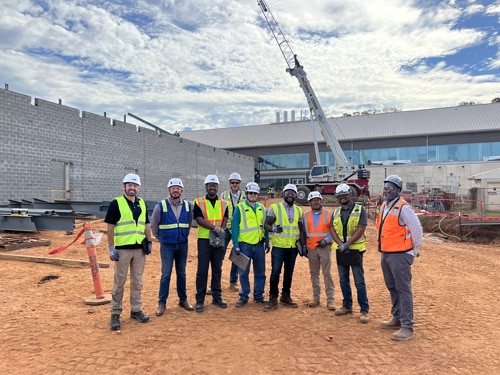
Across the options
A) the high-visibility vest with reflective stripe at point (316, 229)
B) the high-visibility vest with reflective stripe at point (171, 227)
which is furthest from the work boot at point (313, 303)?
the high-visibility vest with reflective stripe at point (171, 227)

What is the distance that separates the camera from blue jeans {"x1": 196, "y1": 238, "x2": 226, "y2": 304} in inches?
215

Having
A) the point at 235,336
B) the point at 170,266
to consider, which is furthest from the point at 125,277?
the point at 235,336

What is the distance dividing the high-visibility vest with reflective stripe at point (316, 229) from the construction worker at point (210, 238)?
1.23 metres

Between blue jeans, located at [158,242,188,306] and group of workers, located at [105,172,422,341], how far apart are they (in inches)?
0.5

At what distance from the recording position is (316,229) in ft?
18.3

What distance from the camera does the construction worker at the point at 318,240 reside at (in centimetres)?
556

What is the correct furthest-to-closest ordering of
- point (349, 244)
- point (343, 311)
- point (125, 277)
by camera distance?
point (343, 311) → point (349, 244) → point (125, 277)

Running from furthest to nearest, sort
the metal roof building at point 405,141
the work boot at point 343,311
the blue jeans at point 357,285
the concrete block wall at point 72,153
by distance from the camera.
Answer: the metal roof building at point 405,141 < the concrete block wall at point 72,153 < the work boot at point 343,311 < the blue jeans at point 357,285

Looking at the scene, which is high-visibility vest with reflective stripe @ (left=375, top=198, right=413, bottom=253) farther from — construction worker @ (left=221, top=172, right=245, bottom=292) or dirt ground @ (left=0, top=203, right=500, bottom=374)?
construction worker @ (left=221, top=172, right=245, bottom=292)

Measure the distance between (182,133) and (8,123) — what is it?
131ft

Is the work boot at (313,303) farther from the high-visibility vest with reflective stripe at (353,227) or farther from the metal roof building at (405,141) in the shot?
the metal roof building at (405,141)

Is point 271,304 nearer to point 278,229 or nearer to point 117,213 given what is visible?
point 278,229

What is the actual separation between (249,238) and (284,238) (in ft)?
1.67

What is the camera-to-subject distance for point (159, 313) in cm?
516
